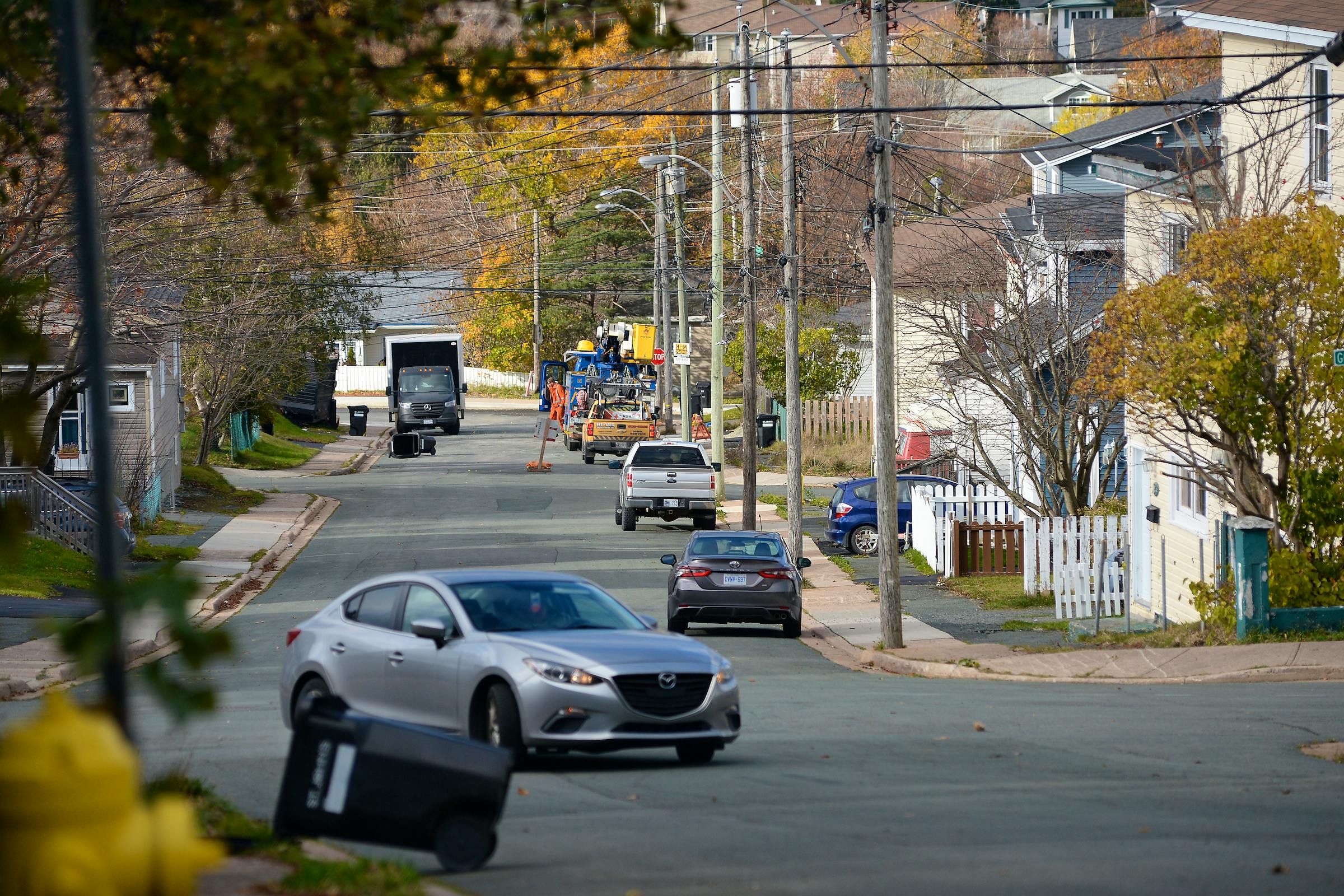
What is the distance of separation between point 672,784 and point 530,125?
68.5 m

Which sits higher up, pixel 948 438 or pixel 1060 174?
pixel 1060 174

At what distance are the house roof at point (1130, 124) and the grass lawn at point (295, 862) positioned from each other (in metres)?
14.2

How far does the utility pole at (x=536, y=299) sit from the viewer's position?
7569cm

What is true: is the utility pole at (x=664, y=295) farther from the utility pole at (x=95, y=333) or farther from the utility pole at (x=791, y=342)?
the utility pole at (x=95, y=333)

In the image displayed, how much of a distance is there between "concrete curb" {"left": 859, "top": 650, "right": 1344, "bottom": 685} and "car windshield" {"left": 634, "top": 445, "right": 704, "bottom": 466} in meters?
14.2

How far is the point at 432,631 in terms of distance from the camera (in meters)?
10.6

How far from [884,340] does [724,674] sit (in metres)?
9.89

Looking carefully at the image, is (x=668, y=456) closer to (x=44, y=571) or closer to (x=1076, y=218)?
(x=1076, y=218)

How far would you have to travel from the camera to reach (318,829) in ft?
22.4

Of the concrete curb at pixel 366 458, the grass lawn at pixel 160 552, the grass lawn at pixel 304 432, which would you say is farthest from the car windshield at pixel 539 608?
the grass lawn at pixel 304 432

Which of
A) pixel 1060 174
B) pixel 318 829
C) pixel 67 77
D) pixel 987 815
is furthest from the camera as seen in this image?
pixel 1060 174

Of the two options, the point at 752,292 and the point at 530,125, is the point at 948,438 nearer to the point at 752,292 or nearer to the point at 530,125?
the point at 752,292

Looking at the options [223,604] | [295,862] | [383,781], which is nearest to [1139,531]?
[223,604]

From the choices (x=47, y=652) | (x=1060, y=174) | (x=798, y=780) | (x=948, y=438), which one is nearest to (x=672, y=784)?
(x=798, y=780)
